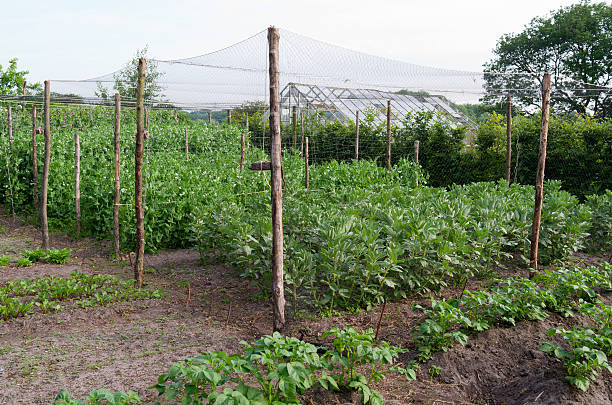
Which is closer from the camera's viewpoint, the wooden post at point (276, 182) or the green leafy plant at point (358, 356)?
the green leafy plant at point (358, 356)

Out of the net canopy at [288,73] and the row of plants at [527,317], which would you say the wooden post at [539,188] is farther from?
the net canopy at [288,73]

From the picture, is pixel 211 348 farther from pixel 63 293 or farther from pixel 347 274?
pixel 63 293

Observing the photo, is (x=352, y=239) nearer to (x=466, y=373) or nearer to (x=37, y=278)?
(x=466, y=373)

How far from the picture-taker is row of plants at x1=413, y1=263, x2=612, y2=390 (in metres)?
3.46

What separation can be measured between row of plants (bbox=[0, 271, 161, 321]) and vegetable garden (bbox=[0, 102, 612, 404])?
0.08 feet

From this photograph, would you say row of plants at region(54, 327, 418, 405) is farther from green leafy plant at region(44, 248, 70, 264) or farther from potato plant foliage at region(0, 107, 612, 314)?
green leafy plant at region(44, 248, 70, 264)

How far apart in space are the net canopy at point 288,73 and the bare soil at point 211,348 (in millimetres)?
2912

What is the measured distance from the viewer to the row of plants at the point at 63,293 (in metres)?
5.09

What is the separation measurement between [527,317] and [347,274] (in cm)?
177

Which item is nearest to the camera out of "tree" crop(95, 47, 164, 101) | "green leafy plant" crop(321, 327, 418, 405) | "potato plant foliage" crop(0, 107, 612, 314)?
"green leafy plant" crop(321, 327, 418, 405)

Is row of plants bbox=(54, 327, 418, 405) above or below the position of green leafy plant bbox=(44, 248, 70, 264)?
above

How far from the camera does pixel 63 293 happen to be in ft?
18.0

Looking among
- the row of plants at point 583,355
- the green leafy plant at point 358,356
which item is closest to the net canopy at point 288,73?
the green leafy plant at point 358,356

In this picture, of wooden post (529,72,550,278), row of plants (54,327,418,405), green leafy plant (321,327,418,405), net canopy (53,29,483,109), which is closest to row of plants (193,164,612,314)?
wooden post (529,72,550,278)
